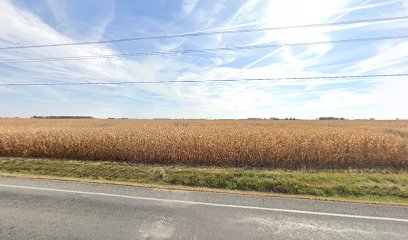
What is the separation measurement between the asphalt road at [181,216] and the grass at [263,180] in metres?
1.14

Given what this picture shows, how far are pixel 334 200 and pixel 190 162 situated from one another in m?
7.05

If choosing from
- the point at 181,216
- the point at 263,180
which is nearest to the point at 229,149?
the point at 263,180

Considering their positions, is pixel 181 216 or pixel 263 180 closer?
pixel 181 216

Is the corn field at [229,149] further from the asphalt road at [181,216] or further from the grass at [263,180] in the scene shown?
the asphalt road at [181,216]

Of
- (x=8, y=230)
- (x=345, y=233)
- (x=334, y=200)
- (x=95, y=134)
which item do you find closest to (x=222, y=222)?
(x=345, y=233)

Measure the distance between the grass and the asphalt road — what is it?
1135 mm

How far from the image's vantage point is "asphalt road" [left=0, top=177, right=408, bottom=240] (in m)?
4.59

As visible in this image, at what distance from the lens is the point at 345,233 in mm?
4645

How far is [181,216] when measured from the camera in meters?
5.41

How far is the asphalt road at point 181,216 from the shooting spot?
459cm

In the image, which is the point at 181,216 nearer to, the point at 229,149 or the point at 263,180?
the point at 263,180

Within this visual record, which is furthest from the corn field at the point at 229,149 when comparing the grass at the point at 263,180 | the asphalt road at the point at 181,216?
the asphalt road at the point at 181,216

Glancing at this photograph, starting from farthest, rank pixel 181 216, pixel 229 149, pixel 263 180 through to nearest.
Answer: pixel 229 149
pixel 263 180
pixel 181 216

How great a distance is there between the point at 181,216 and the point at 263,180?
4060mm
